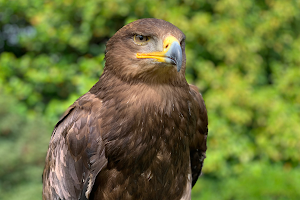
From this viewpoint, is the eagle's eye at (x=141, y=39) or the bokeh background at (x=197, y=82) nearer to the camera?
the eagle's eye at (x=141, y=39)

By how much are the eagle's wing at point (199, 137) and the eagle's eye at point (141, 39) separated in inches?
24.6

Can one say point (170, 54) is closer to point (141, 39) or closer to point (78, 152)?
point (141, 39)

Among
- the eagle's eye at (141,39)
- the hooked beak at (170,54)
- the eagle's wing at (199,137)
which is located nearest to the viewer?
the hooked beak at (170,54)

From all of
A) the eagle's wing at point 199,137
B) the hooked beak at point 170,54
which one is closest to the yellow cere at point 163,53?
the hooked beak at point 170,54

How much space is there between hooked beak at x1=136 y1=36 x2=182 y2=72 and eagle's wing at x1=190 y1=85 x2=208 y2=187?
580mm

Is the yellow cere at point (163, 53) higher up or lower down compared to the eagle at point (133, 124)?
higher up

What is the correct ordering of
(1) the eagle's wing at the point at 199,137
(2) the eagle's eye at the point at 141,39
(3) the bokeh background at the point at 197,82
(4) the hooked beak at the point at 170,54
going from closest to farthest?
(4) the hooked beak at the point at 170,54 → (2) the eagle's eye at the point at 141,39 → (1) the eagle's wing at the point at 199,137 → (3) the bokeh background at the point at 197,82

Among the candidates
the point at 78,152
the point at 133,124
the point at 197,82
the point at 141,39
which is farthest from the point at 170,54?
the point at 197,82

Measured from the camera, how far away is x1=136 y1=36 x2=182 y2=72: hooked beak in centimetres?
204

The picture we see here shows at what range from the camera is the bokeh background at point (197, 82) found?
15.4 feet

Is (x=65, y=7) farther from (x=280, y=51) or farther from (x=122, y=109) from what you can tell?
(x=280, y=51)

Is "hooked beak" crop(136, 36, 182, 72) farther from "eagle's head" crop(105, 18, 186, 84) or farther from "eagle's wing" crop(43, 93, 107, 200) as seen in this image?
"eagle's wing" crop(43, 93, 107, 200)

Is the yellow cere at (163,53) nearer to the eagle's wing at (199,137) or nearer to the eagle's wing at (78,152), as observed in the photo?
the eagle's wing at (78,152)

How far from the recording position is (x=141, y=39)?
2.20 meters
